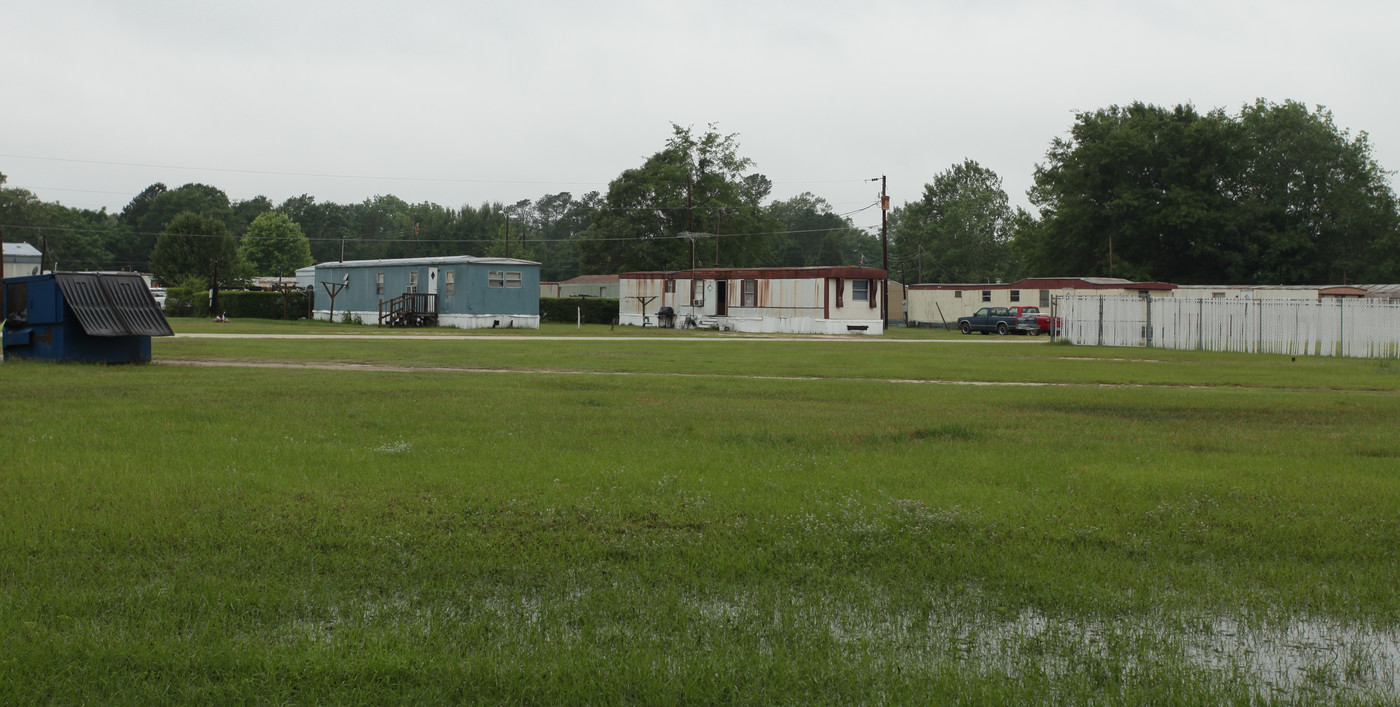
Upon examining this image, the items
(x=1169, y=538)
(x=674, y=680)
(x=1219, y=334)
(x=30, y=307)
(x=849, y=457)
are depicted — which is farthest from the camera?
(x=1219, y=334)

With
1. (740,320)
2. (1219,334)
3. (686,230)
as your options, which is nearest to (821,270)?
(740,320)

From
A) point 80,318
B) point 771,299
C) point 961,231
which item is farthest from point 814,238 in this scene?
point 80,318

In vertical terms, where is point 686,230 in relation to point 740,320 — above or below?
above

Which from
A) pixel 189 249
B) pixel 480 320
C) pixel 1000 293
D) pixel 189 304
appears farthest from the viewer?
pixel 189 249

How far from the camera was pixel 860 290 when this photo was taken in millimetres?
52750

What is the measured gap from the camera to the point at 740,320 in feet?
179

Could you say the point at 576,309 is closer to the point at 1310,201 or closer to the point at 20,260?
the point at 20,260

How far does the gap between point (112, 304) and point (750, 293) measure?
121 feet

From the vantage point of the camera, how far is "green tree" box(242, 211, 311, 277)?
4441 inches

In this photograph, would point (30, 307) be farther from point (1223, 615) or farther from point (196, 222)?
point (196, 222)

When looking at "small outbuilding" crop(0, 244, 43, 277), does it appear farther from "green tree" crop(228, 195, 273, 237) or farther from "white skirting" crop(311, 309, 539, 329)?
"green tree" crop(228, 195, 273, 237)

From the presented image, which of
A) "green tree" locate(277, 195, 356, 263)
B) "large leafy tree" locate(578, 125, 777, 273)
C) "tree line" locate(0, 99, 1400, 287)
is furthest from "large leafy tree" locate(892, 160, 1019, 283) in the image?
"green tree" locate(277, 195, 356, 263)

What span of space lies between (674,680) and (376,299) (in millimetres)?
50418

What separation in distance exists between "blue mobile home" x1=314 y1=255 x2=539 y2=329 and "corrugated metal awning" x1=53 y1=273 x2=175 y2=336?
27387 millimetres
